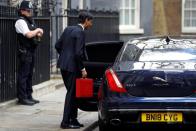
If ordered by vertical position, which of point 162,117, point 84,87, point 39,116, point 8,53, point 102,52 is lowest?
point 39,116

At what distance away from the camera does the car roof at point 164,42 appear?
9.87m

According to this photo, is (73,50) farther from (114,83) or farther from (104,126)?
(104,126)

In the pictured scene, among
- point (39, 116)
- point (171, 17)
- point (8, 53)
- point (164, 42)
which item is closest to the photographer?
point (164, 42)

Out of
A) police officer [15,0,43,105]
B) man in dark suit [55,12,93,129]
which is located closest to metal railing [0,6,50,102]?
police officer [15,0,43,105]

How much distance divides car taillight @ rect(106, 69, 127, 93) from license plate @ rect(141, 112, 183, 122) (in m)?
0.47

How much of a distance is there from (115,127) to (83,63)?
66.5 inches


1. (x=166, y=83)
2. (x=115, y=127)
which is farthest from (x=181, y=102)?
(x=115, y=127)

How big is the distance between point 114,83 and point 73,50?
1.43 metres

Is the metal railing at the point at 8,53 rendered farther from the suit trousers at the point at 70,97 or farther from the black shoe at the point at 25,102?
the suit trousers at the point at 70,97

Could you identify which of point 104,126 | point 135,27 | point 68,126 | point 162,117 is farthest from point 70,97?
point 135,27

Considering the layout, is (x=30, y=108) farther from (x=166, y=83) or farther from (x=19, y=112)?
(x=166, y=83)

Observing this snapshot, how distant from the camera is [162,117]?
29.0 ft

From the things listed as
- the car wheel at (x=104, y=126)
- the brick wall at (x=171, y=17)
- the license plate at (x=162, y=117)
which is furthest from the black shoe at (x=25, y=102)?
the brick wall at (x=171, y=17)

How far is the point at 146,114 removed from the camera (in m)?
8.84
